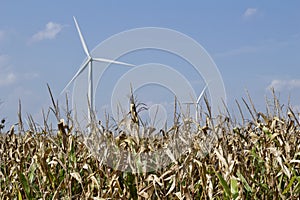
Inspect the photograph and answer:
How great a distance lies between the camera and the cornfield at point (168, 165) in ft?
14.2

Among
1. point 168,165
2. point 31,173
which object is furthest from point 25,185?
point 168,165

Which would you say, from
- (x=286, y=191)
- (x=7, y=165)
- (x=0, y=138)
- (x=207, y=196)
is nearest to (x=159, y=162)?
(x=207, y=196)

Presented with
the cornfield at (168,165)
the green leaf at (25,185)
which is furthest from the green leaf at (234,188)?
the green leaf at (25,185)

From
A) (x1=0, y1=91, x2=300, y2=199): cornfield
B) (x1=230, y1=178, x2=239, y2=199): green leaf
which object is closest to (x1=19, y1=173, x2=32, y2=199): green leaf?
(x1=0, y1=91, x2=300, y2=199): cornfield

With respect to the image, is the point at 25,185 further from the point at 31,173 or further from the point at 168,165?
the point at 168,165

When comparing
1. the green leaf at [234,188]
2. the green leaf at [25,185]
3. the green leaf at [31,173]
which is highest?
the green leaf at [31,173]

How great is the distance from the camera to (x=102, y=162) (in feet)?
16.0

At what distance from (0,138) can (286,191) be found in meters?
4.46

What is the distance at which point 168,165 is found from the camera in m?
5.17

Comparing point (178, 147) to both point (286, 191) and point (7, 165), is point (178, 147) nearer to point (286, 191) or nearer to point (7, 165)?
point (286, 191)

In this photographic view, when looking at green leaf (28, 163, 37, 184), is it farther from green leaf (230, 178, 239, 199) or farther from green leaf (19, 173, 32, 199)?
green leaf (230, 178, 239, 199)

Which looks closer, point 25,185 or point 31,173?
point 25,185

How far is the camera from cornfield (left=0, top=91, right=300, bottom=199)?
433 centimetres

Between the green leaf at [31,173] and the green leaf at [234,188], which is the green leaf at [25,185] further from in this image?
the green leaf at [234,188]
